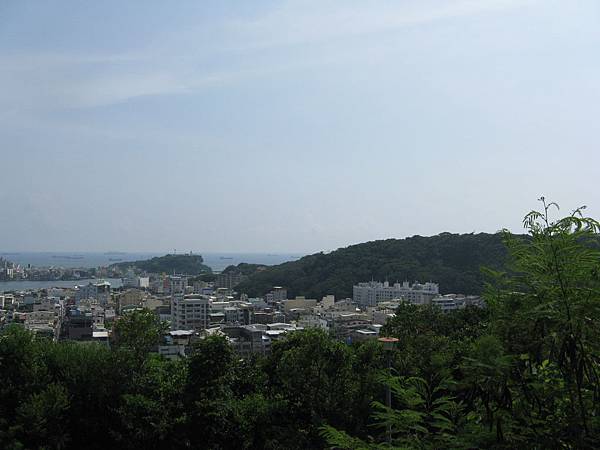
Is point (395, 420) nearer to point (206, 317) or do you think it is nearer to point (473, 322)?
point (473, 322)

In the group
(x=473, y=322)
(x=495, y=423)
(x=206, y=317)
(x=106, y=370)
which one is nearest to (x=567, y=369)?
(x=495, y=423)

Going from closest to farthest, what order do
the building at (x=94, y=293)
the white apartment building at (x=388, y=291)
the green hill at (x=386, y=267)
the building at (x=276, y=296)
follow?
the white apartment building at (x=388, y=291)
the green hill at (x=386, y=267)
the building at (x=276, y=296)
the building at (x=94, y=293)

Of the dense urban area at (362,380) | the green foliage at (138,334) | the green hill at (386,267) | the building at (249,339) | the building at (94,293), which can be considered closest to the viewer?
the dense urban area at (362,380)

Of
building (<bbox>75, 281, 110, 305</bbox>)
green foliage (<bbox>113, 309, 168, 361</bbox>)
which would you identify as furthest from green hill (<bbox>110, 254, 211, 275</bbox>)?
green foliage (<bbox>113, 309, 168, 361</bbox>)

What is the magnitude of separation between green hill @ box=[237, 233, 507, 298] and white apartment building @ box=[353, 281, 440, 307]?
159 cm

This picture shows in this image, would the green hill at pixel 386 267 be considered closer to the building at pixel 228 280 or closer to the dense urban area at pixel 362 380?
the building at pixel 228 280

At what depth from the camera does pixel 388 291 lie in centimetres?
4938

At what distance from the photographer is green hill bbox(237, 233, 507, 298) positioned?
46.9m

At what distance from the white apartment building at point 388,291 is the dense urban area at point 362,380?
29108 mm

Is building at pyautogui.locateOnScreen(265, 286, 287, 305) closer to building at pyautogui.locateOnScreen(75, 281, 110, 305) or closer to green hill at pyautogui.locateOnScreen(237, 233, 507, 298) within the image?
green hill at pyautogui.locateOnScreen(237, 233, 507, 298)

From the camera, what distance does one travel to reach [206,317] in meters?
39.4

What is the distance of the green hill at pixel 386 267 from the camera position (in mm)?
46906

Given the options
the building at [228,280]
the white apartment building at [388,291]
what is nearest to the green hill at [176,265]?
the building at [228,280]

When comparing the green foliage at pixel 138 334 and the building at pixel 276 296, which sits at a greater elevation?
the green foliage at pixel 138 334
